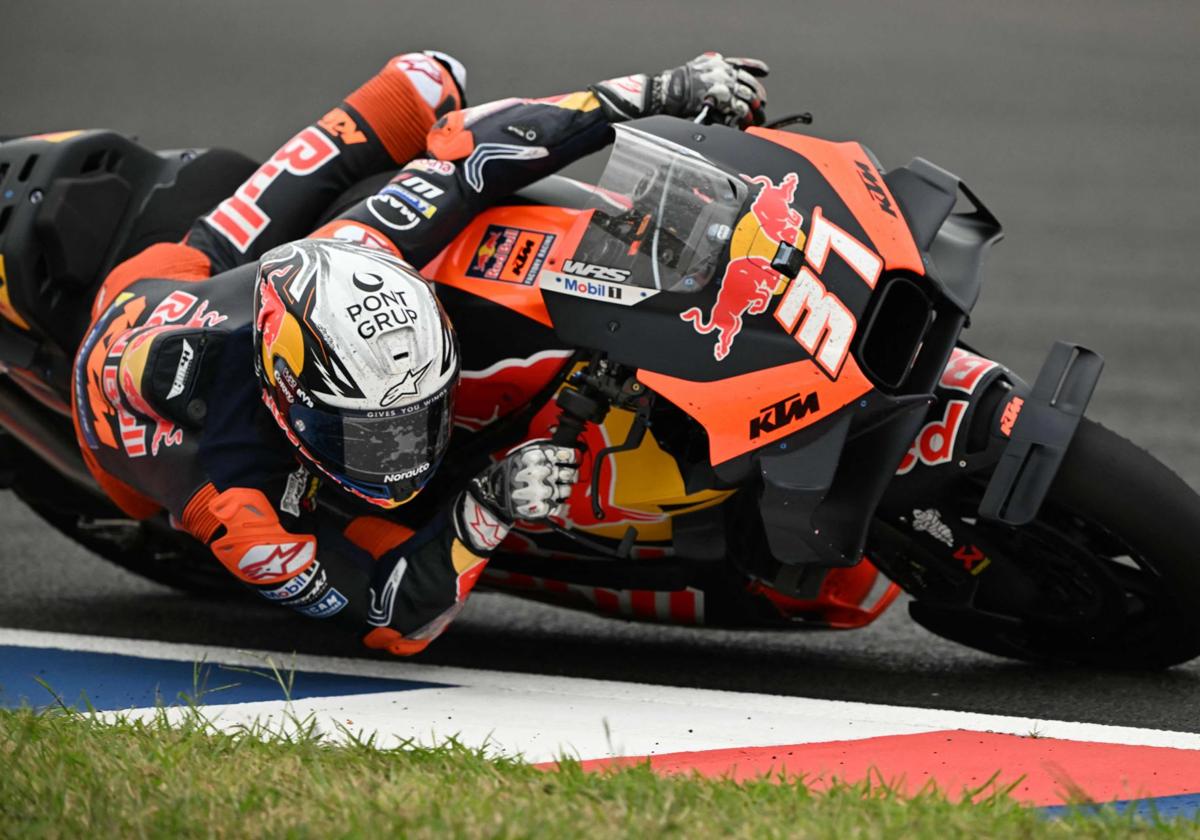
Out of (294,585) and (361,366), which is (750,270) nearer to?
(361,366)

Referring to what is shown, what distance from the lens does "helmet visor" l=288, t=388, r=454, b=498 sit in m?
4.08

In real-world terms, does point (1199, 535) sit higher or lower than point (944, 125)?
higher

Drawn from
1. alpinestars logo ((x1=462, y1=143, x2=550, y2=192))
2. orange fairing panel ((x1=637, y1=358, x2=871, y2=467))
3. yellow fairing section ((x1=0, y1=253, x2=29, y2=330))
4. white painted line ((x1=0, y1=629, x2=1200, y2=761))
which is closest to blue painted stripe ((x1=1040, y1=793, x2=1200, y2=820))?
white painted line ((x1=0, y1=629, x2=1200, y2=761))

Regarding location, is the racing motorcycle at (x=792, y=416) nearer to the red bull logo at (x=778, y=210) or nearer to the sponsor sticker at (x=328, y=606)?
the red bull logo at (x=778, y=210)

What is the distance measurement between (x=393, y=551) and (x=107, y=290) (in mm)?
1084

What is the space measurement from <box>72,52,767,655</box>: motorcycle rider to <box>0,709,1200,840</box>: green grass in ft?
2.41

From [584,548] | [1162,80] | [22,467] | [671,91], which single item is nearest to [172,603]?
[22,467]

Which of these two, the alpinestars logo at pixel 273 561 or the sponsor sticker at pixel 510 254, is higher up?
the sponsor sticker at pixel 510 254

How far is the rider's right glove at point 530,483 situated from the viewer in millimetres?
4117

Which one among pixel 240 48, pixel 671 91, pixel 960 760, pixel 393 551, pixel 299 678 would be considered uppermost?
pixel 671 91

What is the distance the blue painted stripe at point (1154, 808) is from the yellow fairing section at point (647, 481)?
115cm

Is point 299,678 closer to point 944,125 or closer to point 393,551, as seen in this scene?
point 393,551

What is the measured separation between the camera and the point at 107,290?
4.89 m

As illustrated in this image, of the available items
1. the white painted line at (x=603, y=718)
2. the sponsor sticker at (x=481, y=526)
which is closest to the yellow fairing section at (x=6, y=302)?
the white painted line at (x=603, y=718)
